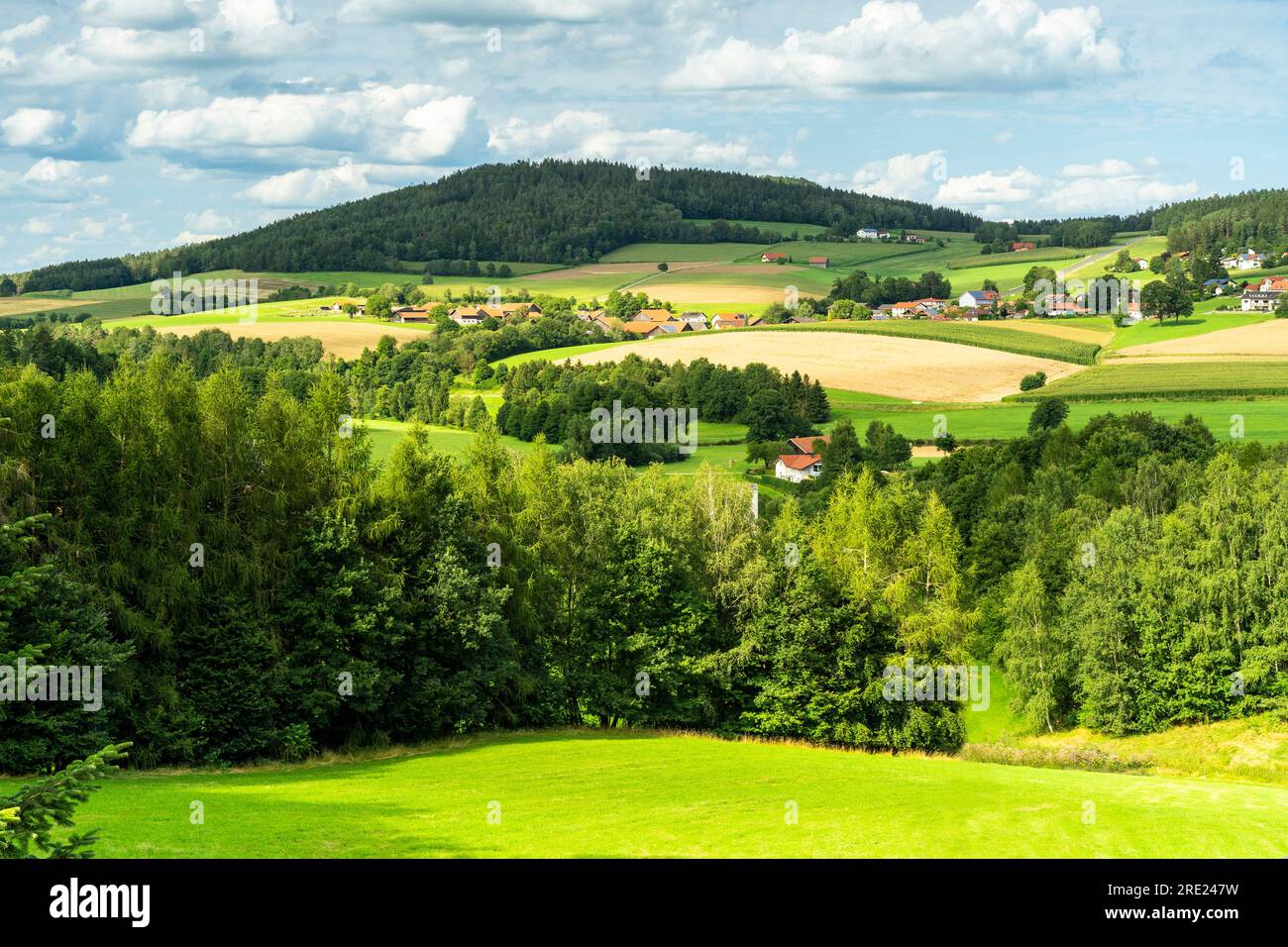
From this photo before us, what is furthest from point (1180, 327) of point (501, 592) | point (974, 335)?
point (501, 592)

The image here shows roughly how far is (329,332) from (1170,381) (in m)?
107

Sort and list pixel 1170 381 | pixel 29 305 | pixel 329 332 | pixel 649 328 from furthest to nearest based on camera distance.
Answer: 1. pixel 29 305
2. pixel 649 328
3. pixel 329 332
4. pixel 1170 381

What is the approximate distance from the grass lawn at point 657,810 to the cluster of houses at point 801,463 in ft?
241

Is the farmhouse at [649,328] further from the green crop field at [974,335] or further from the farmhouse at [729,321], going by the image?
the green crop field at [974,335]

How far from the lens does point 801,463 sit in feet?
381

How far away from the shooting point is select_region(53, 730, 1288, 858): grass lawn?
959 inches

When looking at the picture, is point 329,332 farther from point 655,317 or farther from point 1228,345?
point 1228,345

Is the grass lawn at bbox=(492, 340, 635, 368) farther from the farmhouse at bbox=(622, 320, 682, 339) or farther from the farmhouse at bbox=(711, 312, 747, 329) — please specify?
the farmhouse at bbox=(711, 312, 747, 329)

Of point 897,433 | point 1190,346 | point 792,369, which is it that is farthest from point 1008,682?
point 1190,346

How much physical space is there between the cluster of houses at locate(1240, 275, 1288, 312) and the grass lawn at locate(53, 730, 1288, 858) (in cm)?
16232

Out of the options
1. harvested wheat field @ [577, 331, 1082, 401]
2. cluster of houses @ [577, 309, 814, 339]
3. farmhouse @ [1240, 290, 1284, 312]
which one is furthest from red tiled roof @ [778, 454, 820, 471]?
farmhouse @ [1240, 290, 1284, 312]

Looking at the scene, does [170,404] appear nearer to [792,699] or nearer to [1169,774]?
[792,699]

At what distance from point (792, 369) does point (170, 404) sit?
10925 centimetres

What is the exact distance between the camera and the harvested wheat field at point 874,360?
140 m
